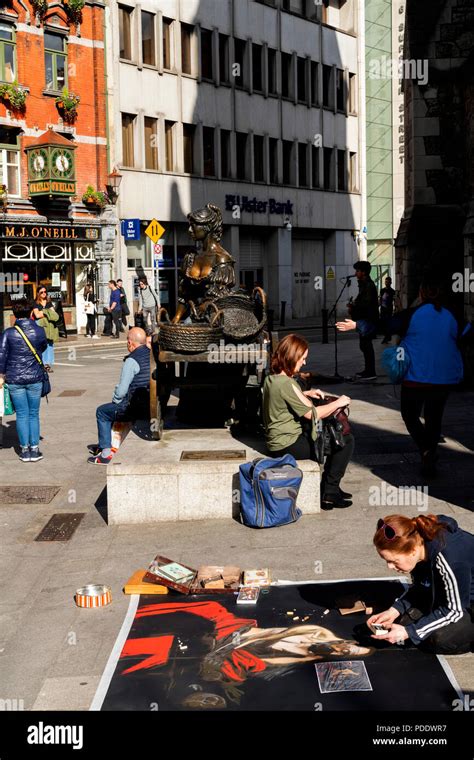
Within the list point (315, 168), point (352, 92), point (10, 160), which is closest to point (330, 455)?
point (10, 160)

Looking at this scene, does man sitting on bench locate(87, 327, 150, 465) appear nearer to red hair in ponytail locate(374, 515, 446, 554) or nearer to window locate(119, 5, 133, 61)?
red hair in ponytail locate(374, 515, 446, 554)

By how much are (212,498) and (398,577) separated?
2.56 m

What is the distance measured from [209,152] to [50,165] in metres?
11.3

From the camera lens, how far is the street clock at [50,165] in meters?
33.6

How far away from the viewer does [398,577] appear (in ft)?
22.8

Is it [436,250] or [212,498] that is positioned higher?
[436,250]

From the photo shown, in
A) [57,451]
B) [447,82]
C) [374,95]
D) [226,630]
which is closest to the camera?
[226,630]

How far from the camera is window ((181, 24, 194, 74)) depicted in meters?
41.9

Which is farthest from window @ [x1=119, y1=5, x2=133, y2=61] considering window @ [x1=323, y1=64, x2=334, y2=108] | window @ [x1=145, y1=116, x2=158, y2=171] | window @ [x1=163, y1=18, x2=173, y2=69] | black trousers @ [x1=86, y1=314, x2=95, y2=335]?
window @ [x1=323, y1=64, x2=334, y2=108]

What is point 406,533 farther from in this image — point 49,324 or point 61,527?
point 49,324

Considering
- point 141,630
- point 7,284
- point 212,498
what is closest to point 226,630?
point 141,630

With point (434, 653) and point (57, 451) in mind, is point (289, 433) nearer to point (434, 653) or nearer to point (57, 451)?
point (434, 653)

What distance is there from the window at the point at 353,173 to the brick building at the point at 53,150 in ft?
64.8

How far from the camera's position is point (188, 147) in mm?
42406
